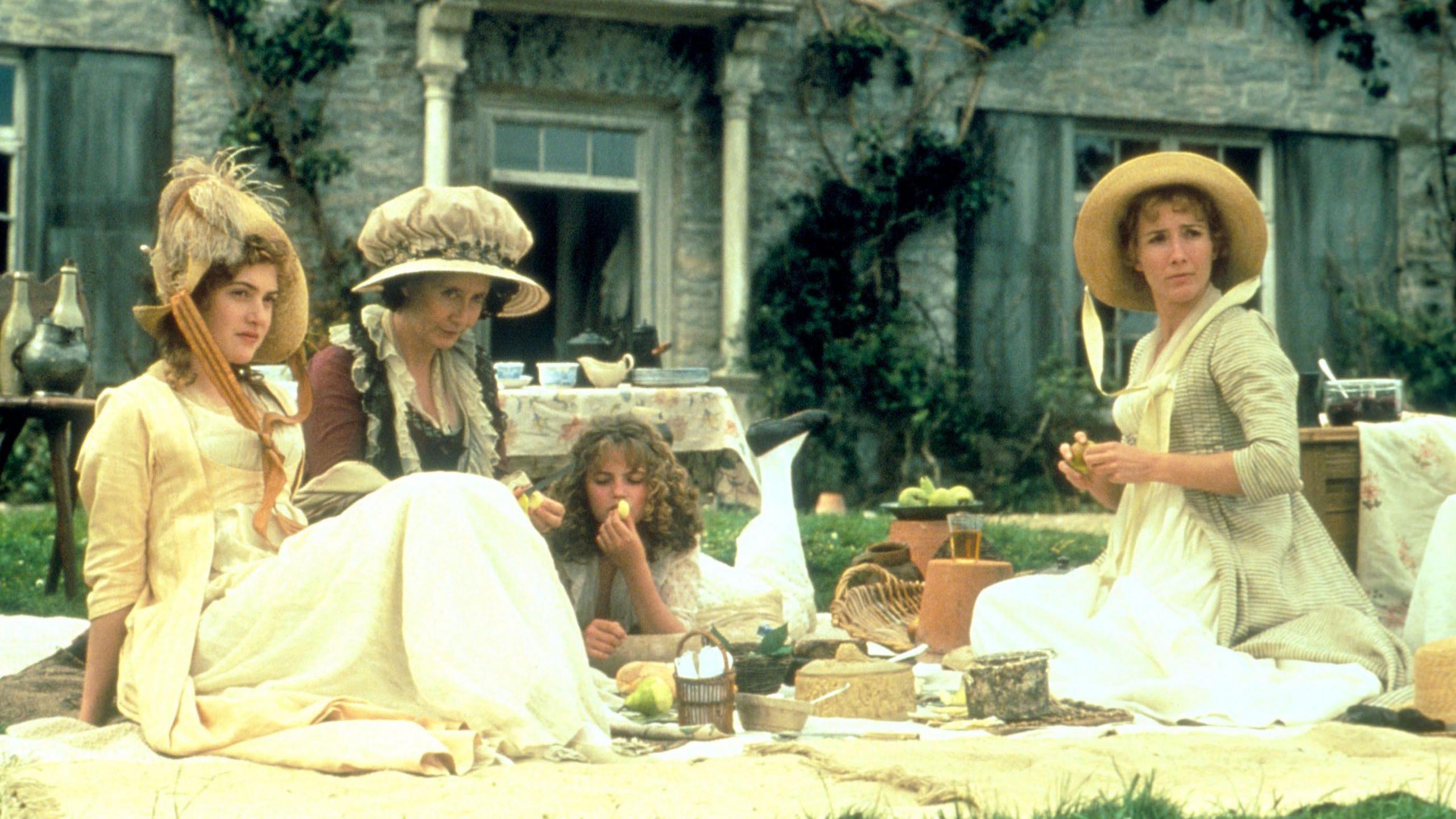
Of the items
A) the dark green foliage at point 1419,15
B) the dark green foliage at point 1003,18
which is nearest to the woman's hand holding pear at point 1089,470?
the dark green foliage at point 1003,18

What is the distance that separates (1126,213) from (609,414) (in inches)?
93.3

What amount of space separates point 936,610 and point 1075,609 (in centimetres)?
86

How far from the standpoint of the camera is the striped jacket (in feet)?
13.6

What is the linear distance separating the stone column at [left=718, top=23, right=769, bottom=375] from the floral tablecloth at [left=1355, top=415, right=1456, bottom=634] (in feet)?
18.6

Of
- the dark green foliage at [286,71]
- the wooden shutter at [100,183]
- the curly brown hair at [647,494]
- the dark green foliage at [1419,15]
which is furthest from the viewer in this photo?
the dark green foliage at [1419,15]

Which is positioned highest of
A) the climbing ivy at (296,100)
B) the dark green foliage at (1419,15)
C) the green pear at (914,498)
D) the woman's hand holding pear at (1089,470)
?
the dark green foliage at (1419,15)

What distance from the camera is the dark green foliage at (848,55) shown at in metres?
10.9

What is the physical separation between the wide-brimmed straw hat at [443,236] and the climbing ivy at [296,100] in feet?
19.4

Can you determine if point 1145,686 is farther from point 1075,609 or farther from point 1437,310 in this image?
point 1437,310

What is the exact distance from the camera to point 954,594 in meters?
5.21

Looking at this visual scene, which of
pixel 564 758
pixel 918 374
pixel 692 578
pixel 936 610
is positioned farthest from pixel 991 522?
pixel 564 758

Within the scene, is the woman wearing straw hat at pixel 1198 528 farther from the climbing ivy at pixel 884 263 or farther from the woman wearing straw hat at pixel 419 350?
the climbing ivy at pixel 884 263

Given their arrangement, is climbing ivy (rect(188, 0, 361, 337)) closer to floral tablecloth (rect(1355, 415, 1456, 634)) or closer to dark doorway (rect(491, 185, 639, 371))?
dark doorway (rect(491, 185, 639, 371))

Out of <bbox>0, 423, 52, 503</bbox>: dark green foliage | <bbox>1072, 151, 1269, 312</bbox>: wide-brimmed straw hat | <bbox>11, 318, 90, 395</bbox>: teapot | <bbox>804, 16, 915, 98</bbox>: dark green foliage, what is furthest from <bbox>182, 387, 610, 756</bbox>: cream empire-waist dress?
<bbox>804, 16, 915, 98</bbox>: dark green foliage
